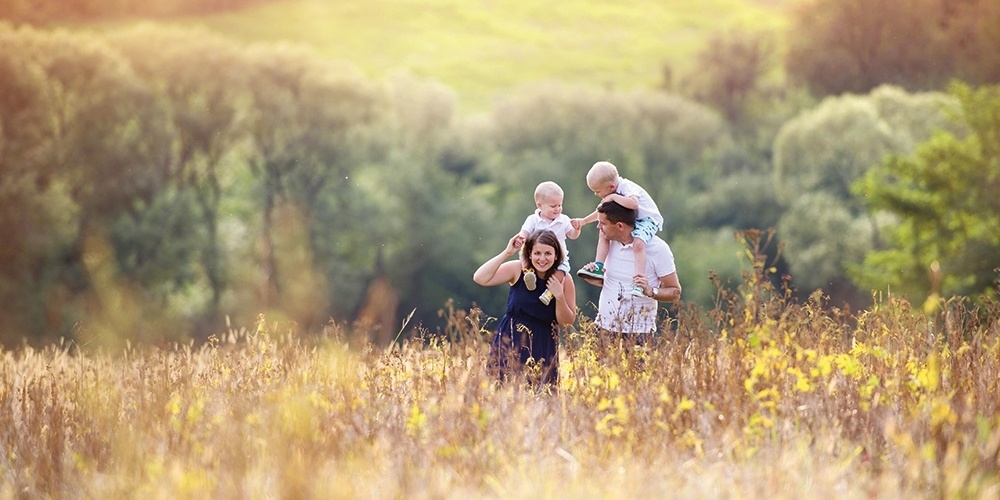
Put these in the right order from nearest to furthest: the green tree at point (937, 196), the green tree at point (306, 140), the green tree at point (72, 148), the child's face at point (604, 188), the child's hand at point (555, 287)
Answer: the child's hand at point (555, 287), the child's face at point (604, 188), the green tree at point (937, 196), the green tree at point (72, 148), the green tree at point (306, 140)

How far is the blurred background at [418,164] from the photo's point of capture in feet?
116

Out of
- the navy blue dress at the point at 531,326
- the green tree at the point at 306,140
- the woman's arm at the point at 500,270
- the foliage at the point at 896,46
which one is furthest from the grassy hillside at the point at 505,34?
the navy blue dress at the point at 531,326

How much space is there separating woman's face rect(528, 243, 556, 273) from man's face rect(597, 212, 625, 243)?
677mm

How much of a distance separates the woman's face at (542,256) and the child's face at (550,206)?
1.72 ft

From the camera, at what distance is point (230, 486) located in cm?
530

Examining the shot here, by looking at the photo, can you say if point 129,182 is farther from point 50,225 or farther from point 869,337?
point 869,337

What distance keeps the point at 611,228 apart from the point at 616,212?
0.14 m

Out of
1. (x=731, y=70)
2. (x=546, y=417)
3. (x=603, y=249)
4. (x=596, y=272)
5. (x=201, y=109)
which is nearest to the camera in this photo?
(x=546, y=417)

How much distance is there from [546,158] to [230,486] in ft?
145

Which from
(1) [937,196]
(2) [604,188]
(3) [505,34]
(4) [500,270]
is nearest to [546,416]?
(4) [500,270]

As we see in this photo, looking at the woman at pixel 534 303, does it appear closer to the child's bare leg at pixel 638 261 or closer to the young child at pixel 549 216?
the young child at pixel 549 216

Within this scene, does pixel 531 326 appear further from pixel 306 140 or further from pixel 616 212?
pixel 306 140

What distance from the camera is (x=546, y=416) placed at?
681cm

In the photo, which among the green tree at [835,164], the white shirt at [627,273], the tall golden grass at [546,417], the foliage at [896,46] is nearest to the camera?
the tall golden grass at [546,417]
